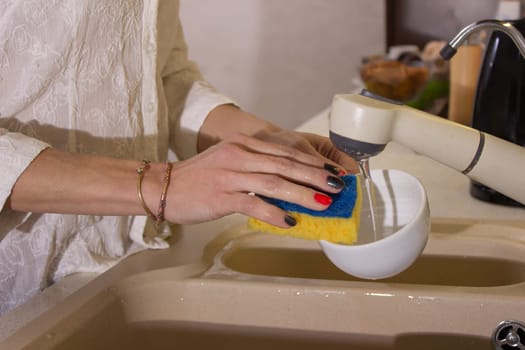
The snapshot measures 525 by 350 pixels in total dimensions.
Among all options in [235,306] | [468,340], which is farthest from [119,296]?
[468,340]

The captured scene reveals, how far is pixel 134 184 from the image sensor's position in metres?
Result: 0.61

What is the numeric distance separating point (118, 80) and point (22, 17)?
140 millimetres

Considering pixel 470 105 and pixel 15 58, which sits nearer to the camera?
pixel 15 58

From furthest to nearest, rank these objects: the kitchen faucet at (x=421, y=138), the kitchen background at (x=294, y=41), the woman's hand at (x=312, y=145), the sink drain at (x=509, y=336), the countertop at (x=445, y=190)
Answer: the kitchen background at (x=294, y=41), the countertop at (x=445, y=190), the woman's hand at (x=312, y=145), the sink drain at (x=509, y=336), the kitchen faucet at (x=421, y=138)

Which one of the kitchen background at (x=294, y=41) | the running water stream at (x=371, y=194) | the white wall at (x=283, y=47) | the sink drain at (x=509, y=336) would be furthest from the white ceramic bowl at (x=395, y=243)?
the white wall at (x=283, y=47)

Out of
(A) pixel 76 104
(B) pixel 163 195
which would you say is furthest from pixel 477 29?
(A) pixel 76 104

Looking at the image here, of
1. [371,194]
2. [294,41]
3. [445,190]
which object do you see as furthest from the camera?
[294,41]

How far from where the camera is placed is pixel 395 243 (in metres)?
0.59

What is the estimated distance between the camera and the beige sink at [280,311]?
2.13ft

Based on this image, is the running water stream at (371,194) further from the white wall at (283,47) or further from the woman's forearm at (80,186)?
the white wall at (283,47)

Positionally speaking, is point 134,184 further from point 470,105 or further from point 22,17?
point 470,105

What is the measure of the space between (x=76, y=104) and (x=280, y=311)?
0.34 metres

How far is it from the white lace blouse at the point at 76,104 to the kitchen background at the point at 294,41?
2.09 metres

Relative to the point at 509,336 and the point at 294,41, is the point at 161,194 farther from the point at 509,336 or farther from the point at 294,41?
the point at 294,41
